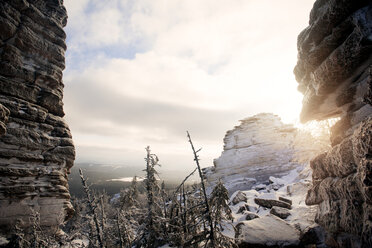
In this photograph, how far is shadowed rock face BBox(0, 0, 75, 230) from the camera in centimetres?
1337

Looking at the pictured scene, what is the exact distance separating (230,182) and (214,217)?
2751cm

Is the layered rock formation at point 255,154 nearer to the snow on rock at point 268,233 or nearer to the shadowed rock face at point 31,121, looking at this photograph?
the snow on rock at point 268,233

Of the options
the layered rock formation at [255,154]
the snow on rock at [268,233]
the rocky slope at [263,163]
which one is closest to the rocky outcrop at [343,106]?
the snow on rock at [268,233]

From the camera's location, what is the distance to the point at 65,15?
1991 centimetres

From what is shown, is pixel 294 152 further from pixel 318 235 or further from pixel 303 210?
pixel 318 235

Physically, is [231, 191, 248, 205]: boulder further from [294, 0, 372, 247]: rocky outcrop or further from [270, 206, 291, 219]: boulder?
[294, 0, 372, 247]: rocky outcrop

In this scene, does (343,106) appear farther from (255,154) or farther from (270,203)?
(255,154)

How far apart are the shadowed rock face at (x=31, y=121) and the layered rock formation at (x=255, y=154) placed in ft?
86.7

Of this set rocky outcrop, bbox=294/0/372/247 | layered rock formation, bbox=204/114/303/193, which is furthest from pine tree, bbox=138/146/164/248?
layered rock formation, bbox=204/114/303/193

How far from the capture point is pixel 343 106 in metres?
8.57

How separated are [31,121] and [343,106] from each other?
23.4 m

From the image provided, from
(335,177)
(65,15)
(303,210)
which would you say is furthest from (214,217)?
(65,15)

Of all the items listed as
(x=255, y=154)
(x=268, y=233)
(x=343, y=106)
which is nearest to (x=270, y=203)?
(x=268, y=233)

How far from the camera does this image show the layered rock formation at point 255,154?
103 ft
